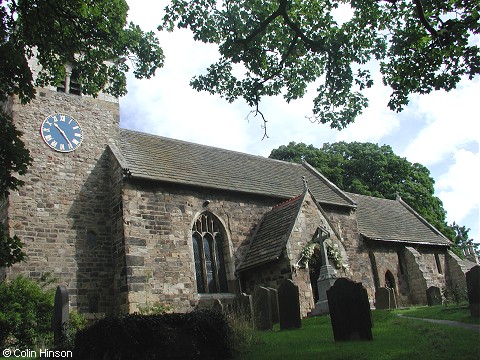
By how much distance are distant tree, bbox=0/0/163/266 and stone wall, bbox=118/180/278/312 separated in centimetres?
525

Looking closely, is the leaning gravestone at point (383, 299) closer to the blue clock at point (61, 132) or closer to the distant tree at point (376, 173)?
the blue clock at point (61, 132)

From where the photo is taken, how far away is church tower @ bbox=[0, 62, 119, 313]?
15.4 m

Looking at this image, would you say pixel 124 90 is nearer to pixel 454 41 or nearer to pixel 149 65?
pixel 149 65

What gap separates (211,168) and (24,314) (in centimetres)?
1048

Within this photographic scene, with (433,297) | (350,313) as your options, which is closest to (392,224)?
(433,297)

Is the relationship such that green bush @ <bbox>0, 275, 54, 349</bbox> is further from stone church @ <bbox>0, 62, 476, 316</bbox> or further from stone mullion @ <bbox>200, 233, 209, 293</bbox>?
stone mullion @ <bbox>200, 233, 209, 293</bbox>

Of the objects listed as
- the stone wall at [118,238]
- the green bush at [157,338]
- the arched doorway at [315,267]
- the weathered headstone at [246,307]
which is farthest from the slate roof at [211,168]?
the green bush at [157,338]

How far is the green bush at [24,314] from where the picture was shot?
12359mm

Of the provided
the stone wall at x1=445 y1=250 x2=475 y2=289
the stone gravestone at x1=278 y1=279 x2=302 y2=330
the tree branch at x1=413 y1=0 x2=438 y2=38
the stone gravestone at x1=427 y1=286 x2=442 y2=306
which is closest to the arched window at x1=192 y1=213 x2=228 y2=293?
the stone gravestone at x1=278 y1=279 x2=302 y2=330

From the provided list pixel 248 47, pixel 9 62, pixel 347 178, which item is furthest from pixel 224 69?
pixel 347 178

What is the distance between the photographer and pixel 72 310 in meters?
14.8

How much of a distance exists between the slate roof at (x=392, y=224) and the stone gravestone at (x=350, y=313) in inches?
547

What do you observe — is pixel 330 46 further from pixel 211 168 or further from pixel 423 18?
pixel 211 168

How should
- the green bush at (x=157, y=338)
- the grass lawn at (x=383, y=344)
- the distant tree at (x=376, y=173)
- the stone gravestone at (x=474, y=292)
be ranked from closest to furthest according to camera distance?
the grass lawn at (x=383, y=344), the green bush at (x=157, y=338), the stone gravestone at (x=474, y=292), the distant tree at (x=376, y=173)
